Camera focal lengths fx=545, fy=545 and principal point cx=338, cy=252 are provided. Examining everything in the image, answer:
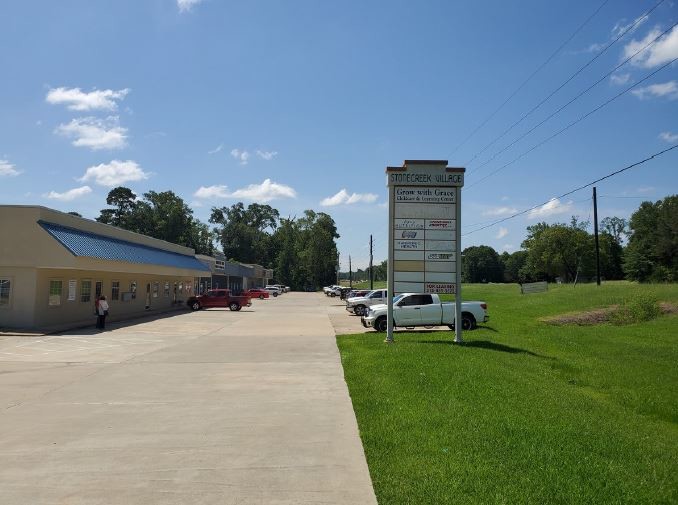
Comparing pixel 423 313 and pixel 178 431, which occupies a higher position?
pixel 423 313

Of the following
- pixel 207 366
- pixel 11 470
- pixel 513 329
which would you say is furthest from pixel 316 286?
pixel 11 470

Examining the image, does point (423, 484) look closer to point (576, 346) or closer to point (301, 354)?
point (301, 354)

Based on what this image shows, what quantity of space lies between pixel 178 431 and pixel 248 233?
12683 cm

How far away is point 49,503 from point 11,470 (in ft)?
4.32

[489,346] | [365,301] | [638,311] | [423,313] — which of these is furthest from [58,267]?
[638,311]

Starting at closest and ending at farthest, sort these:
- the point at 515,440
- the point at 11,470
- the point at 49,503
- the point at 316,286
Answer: the point at 49,503, the point at 11,470, the point at 515,440, the point at 316,286

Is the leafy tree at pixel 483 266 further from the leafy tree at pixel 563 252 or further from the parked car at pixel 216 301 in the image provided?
the parked car at pixel 216 301

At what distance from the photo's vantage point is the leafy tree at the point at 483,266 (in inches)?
6688

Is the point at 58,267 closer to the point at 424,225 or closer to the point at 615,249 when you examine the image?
the point at 424,225

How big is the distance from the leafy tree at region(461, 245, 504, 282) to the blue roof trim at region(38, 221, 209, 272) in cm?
13867

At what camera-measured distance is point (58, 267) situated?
77.2 ft

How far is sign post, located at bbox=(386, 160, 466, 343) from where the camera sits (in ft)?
61.4

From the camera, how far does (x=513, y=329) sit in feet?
80.2

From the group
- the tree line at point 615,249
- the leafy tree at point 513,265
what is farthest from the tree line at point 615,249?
the leafy tree at point 513,265
